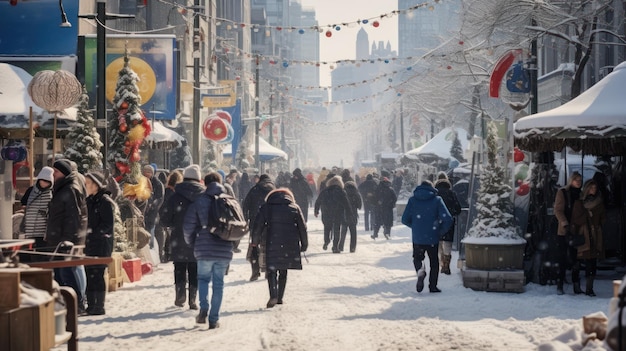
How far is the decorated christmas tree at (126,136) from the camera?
20.6 meters

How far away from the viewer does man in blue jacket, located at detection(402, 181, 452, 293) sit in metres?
17.0

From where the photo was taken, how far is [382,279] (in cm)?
1925

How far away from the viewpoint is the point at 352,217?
25.8 metres

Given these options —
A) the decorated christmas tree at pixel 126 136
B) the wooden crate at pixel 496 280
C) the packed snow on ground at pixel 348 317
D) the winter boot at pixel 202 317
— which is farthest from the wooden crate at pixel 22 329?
the decorated christmas tree at pixel 126 136

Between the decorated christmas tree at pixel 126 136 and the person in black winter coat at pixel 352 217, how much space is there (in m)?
6.32

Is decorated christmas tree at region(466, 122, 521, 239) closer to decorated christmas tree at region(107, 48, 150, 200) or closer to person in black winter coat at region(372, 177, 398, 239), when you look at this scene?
decorated christmas tree at region(107, 48, 150, 200)

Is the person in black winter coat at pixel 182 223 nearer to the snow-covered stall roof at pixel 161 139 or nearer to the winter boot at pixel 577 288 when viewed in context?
the winter boot at pixel 577 288

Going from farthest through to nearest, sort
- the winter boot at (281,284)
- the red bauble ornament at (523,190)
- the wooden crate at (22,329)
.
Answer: the red bauble ornament at (523,190)
the winter boot at (281,284)
the wooden crate at (22,329)

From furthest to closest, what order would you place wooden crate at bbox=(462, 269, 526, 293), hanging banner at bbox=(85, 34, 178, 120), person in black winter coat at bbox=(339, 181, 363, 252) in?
hanging banner at bbox=(85, 34, 178, 120) < person in black winter coat at bbox=(339, 181, 363, 252) < wooden crate at bbox=(462, 269, 526, 293)

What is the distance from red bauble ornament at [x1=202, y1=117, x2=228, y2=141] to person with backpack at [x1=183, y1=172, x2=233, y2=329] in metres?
23.4

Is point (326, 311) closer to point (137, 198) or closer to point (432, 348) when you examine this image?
point (432, 348)

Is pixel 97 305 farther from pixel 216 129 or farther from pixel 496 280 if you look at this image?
pixel 216 129

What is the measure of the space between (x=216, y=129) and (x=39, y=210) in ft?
75.3

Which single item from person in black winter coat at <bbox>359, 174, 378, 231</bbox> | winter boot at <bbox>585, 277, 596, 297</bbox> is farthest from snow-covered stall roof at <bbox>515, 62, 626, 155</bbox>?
person in black winter coat at <bbox>359, 174, 378, 231</bbox>
